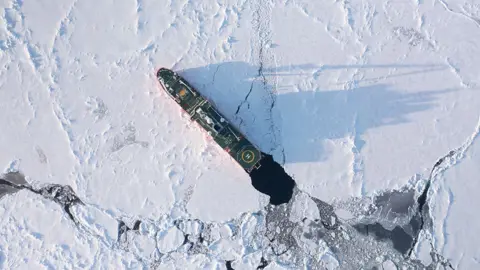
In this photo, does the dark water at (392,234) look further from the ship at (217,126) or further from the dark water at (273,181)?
the ship at (217,126)

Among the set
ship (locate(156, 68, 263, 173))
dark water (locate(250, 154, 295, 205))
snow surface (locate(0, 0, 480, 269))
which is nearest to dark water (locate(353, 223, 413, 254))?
snow surface (locate(0, 0, 480, 269))

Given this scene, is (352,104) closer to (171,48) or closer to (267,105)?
(267,105)

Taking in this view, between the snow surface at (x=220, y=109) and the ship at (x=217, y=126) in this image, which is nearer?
the ship at (x=217, y=126)

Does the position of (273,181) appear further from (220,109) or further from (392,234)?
(392,234)

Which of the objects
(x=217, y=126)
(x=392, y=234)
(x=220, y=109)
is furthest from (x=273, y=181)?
(x=392, y=234)

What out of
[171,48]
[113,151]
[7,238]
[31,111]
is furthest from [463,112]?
[7,238]

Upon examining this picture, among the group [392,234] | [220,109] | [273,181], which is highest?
[220,109]

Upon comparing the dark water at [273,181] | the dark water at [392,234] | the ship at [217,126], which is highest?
the ship at [217,126]

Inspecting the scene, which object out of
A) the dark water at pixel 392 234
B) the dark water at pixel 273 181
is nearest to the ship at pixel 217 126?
the dark water at pixel 273 181
